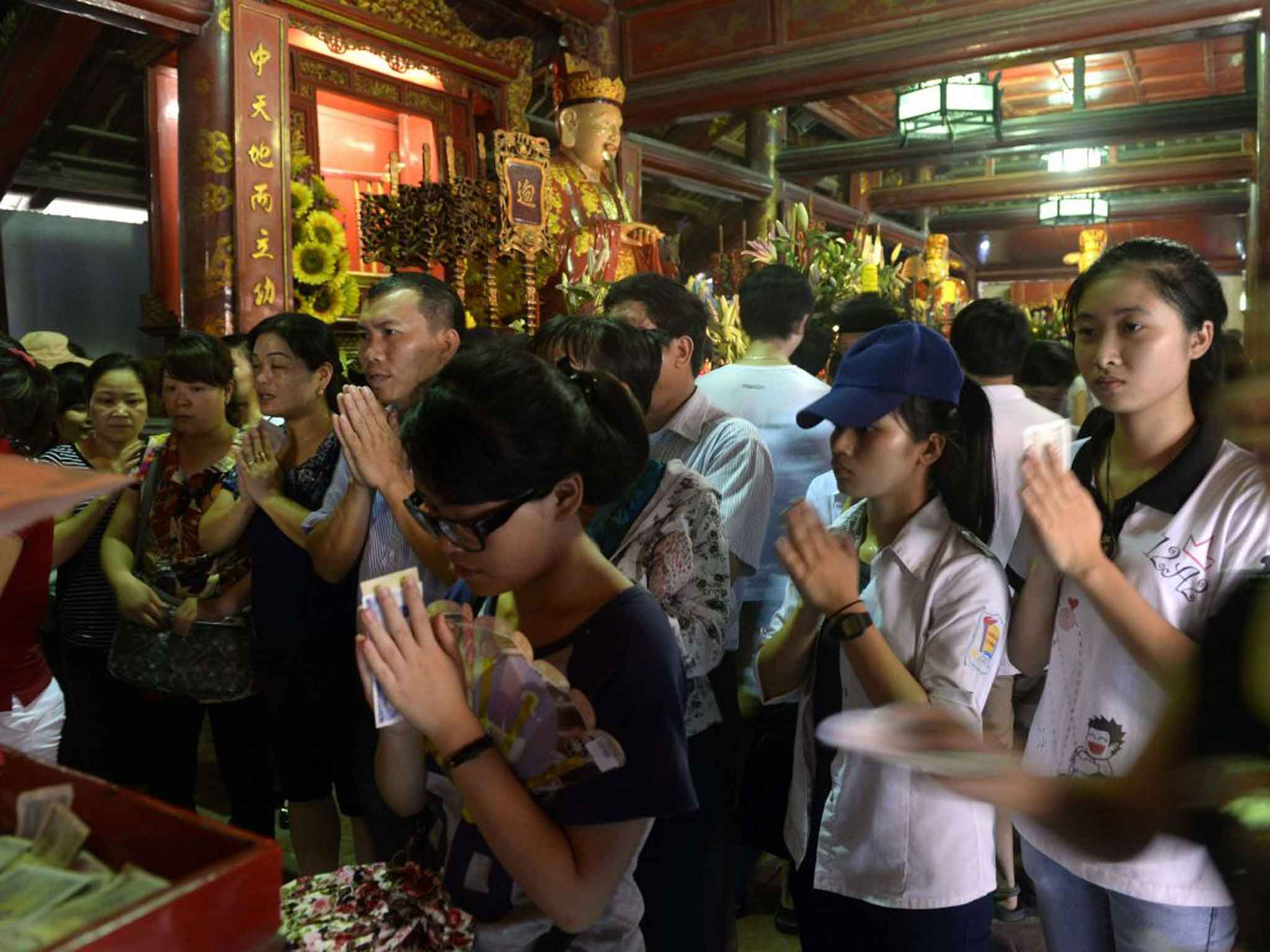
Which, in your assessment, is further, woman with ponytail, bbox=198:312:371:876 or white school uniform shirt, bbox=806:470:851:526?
woman with ponytail, bbox=198:312:371:876

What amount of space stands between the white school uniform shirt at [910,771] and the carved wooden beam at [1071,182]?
10559 mm

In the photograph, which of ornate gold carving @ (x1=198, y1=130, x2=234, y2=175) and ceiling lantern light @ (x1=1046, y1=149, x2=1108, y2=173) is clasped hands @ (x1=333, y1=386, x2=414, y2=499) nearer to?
ornate gold carving @ (x1=198, y1=130, x2=234, y2=175)

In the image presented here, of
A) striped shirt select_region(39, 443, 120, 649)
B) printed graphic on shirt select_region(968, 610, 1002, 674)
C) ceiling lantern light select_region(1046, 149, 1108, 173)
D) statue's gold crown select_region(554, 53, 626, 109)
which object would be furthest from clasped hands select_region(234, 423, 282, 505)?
ceiling lantern light select_region(1046, 149, 1108, 173)

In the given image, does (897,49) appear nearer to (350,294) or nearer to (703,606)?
(350,294)

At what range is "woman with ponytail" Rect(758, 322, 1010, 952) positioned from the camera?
4.53 feet

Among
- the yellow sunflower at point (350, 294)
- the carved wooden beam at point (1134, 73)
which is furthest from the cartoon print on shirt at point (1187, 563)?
the carved wooden beam at point (1134, 73)

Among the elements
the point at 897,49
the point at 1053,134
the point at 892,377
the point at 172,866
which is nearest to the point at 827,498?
the point at 892,377

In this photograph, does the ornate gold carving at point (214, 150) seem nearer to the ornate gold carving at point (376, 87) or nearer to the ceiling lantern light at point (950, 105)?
the ornate gold carving at point (376, 87)

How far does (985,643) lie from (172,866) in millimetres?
1097

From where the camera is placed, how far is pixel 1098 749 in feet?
4.54

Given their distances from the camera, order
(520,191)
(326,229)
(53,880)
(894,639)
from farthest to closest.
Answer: (326,229) < (520,191) < (894,639) < (53,880)

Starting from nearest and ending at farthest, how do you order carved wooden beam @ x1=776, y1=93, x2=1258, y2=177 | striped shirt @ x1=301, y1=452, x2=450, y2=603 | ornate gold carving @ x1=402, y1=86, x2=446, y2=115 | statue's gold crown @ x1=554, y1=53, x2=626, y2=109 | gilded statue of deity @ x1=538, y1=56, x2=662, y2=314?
striped shirt @ x1=301, y1=452, x2=450, y2=603, gilded statue of deity @ x1=538, y1=56, x2=662, y2=314, statue's gold crown @ x1=554, y1=53, x2=626, y2=109, ornate gold carving @ x1=402, y1=86, x2=446, y2=115, carved wooden beam @ x1=776, y1=93, x2=1258, y2=177

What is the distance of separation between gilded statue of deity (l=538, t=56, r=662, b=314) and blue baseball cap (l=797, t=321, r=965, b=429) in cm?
413

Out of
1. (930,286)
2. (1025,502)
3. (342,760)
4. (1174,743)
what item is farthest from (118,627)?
(930,286)
